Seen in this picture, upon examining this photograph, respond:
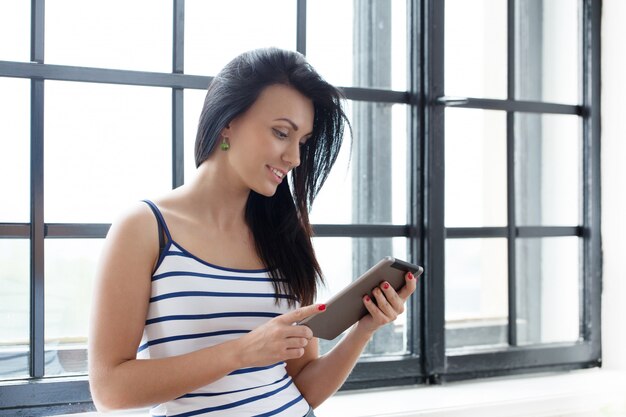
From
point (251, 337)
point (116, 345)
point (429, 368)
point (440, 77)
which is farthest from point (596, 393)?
point (116, 345)

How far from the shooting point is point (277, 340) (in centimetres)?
136

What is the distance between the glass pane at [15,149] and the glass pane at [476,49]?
128 centimetres

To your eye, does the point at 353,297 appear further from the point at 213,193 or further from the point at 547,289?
the point at 547,289

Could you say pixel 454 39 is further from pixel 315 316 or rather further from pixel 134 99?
pixel 315 316

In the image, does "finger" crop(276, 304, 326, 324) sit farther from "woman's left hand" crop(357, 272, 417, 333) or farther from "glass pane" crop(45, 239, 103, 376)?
"glass pane" crop(45, 239, 103, 376)

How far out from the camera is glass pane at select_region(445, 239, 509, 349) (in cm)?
250

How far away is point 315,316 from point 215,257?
0.26 m

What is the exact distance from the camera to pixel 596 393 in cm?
230

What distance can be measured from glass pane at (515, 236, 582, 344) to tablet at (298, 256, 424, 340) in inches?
49.1

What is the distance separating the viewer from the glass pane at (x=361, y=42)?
225cm

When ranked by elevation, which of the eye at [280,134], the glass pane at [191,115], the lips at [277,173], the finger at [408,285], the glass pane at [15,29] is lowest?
the finger at [408,285]

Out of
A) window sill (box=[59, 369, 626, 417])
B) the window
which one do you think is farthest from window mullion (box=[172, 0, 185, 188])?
window sill (box=[59, 369, 626, 417])

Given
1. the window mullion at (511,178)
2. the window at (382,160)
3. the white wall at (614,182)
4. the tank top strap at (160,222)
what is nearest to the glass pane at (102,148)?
the window at (382,160)

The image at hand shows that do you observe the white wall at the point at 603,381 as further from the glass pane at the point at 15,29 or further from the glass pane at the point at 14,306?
the glass pane at the point at 15,29
